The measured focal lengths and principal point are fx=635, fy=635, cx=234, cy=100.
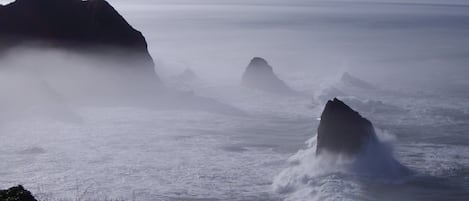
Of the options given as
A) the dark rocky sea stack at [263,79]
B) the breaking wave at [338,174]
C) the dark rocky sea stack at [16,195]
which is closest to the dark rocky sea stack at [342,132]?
the breaking wave at [338,174]

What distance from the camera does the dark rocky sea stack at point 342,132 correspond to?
35.2 metres

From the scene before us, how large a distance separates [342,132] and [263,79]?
33465 mm

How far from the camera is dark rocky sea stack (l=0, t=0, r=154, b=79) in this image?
2751 inches

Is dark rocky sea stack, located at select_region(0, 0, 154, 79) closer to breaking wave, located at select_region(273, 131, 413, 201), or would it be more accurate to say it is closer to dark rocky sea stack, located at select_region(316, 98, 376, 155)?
dark rocky sea stack, located at select_region(316, 98, 376, 155)

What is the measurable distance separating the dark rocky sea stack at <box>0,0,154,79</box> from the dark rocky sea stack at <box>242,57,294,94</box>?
10.8 meters

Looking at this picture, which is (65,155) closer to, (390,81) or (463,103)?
(463,103)

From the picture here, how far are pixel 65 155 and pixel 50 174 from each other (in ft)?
14.6

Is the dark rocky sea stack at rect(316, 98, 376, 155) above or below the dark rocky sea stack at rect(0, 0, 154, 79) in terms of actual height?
below

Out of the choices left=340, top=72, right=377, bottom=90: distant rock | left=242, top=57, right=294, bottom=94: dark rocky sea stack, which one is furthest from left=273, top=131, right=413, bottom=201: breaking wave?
left=340, top=72, right=377, bottom=90: distant rock

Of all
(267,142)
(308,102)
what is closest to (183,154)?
(267,142)

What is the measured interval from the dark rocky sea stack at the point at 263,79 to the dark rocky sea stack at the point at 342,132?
30.1 metres

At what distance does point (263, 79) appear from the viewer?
68438mm

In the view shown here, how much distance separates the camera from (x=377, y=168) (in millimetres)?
34000

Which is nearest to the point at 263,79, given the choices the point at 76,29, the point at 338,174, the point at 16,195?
the point at 76,29
